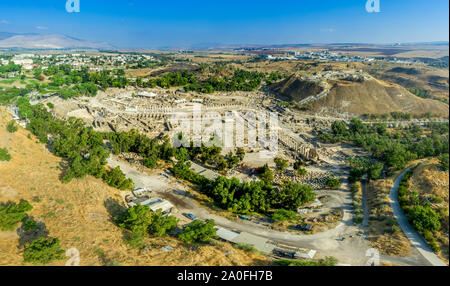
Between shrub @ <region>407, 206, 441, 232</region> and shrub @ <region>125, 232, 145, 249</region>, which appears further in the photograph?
shrub @ <region>407, 206, 441, 232</region>

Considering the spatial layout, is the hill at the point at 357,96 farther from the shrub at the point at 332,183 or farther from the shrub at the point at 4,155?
the shrub at the point at 4,155

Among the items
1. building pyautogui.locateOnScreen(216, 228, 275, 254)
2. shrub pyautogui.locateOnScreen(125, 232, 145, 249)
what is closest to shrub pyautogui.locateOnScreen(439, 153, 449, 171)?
building pyautogui.locateOnScreen(216, 228, 275, 254)

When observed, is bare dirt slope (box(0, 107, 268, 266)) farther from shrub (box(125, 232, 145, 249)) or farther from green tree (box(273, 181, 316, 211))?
green tree (box(273, 181, 316, 211))

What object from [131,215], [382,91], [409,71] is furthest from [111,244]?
[409,71]

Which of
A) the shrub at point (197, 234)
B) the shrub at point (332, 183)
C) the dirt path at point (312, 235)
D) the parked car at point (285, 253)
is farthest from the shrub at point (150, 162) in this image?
the shrub at point (332, 183)

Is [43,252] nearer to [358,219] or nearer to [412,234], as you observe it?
[358,219]
